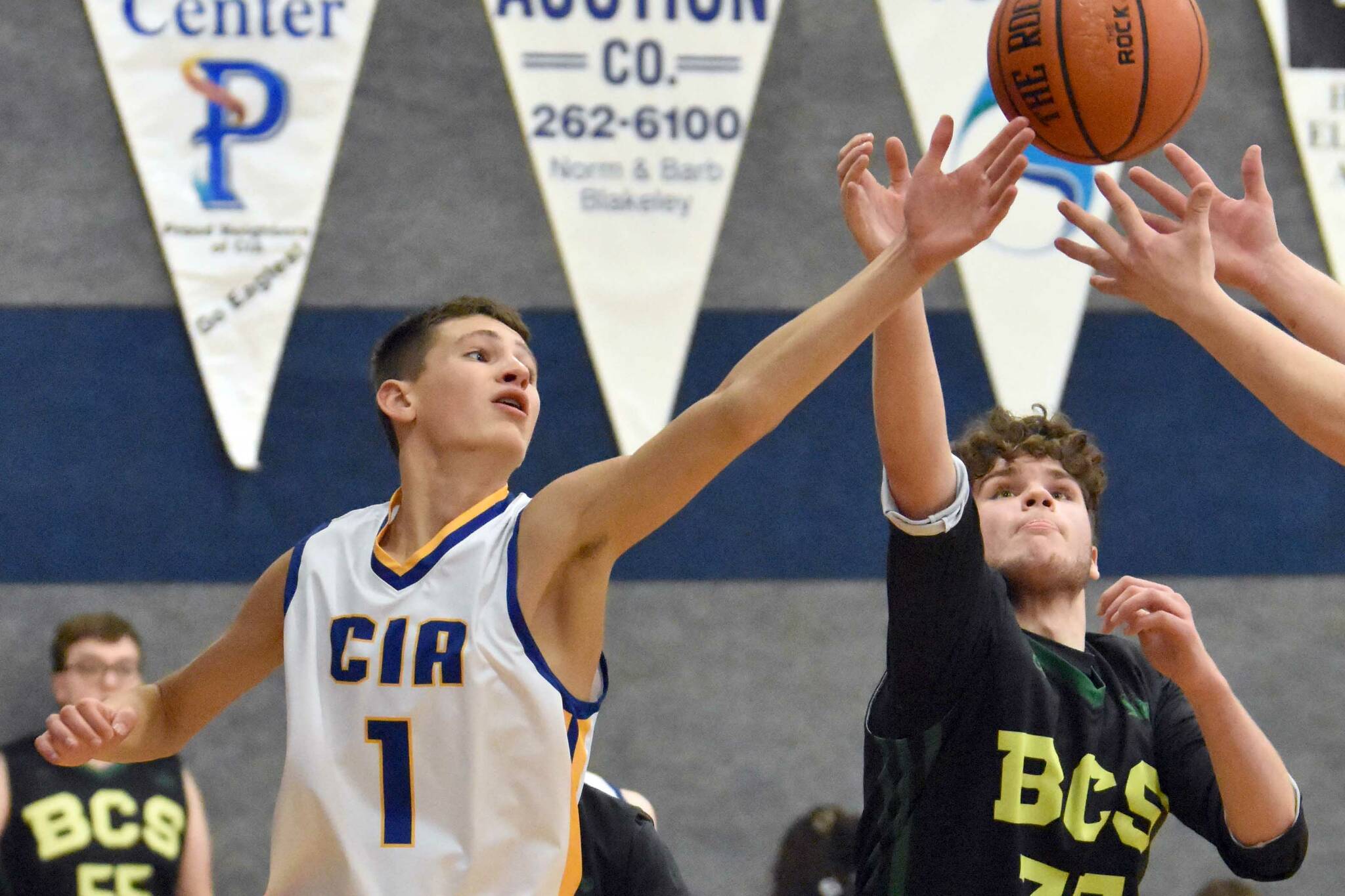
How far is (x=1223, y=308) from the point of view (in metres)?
2.23

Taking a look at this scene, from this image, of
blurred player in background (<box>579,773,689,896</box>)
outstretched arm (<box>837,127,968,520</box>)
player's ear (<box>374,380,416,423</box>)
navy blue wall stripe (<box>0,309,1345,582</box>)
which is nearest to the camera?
outstretched arm (<box>837,127,968,520</box>)

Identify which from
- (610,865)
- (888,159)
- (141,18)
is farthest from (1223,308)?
(141,18)

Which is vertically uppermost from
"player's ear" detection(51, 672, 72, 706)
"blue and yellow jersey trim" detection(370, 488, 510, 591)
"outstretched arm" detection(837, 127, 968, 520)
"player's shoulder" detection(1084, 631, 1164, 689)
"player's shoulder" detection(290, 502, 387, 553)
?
"outstretched arm" detection(837, 127, 968, 520)

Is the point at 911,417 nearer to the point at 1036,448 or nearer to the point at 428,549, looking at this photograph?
the point at 1036,448

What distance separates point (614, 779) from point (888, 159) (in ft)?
13.4

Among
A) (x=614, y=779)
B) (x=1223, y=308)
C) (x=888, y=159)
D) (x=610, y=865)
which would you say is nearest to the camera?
(x=1223, y=308)

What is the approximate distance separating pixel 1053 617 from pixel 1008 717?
34cm

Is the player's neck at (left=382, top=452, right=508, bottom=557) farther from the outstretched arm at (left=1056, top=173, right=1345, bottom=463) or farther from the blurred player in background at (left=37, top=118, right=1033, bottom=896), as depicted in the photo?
the outstretched arm at (left=1056, top=173, right=1345, bottom=463)

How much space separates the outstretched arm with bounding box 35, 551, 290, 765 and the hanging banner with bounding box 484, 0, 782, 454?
350cm

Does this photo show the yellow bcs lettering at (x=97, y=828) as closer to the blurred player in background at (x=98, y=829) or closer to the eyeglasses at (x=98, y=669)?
the blurred player in background at (x=98, y=829)

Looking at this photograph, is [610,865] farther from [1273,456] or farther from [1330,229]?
[1330,229]

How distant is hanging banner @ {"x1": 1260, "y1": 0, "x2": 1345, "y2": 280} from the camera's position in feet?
20.9

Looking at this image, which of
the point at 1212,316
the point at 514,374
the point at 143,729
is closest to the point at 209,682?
the point at 143,729

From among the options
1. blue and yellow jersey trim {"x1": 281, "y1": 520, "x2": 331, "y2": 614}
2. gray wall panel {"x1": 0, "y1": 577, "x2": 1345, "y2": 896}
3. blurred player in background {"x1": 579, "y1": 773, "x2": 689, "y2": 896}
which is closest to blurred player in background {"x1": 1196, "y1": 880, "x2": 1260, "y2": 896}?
gray wall panel {"x1": 0, "y1": 577, "x2": 1345, "y2": 896}
